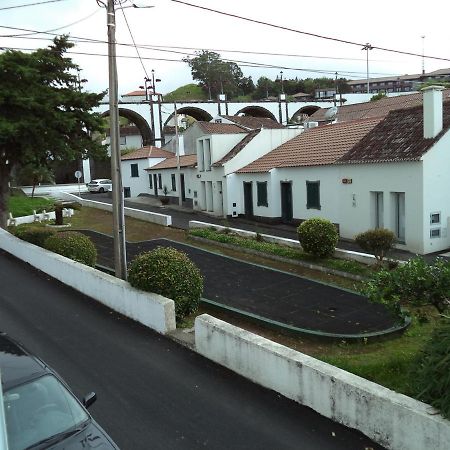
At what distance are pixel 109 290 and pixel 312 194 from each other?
1728 cm

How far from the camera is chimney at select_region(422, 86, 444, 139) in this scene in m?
20.8

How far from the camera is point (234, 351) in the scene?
303 inches

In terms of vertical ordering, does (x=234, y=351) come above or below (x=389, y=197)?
below

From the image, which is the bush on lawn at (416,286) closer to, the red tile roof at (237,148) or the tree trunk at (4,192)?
the tree trunk at (4,192)

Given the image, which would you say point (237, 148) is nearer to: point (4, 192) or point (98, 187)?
point (4, 192)

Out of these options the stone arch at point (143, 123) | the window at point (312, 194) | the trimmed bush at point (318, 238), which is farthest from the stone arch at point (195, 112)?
the trimmed bush at point (318, 238)

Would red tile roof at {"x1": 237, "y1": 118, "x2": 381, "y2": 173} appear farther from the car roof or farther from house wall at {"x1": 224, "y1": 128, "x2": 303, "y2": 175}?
the car roof

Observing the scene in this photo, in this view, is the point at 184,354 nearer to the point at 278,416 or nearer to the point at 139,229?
the point at 278,416

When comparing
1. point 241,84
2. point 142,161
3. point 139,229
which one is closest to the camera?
point 139,229

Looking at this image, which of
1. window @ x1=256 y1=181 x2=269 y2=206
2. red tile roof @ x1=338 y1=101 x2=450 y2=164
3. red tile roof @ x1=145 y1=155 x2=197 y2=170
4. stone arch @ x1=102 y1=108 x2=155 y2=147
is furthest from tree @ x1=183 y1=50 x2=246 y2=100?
red tile roof @ x1=338 y1=101 x2=450 y2=164

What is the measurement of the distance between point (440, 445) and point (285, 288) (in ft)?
30.4

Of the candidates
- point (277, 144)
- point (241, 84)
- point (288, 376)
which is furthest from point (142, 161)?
point (241, 84)

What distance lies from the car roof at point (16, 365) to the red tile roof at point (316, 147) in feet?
69.9

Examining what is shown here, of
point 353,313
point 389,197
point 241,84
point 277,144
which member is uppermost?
point 241,84
